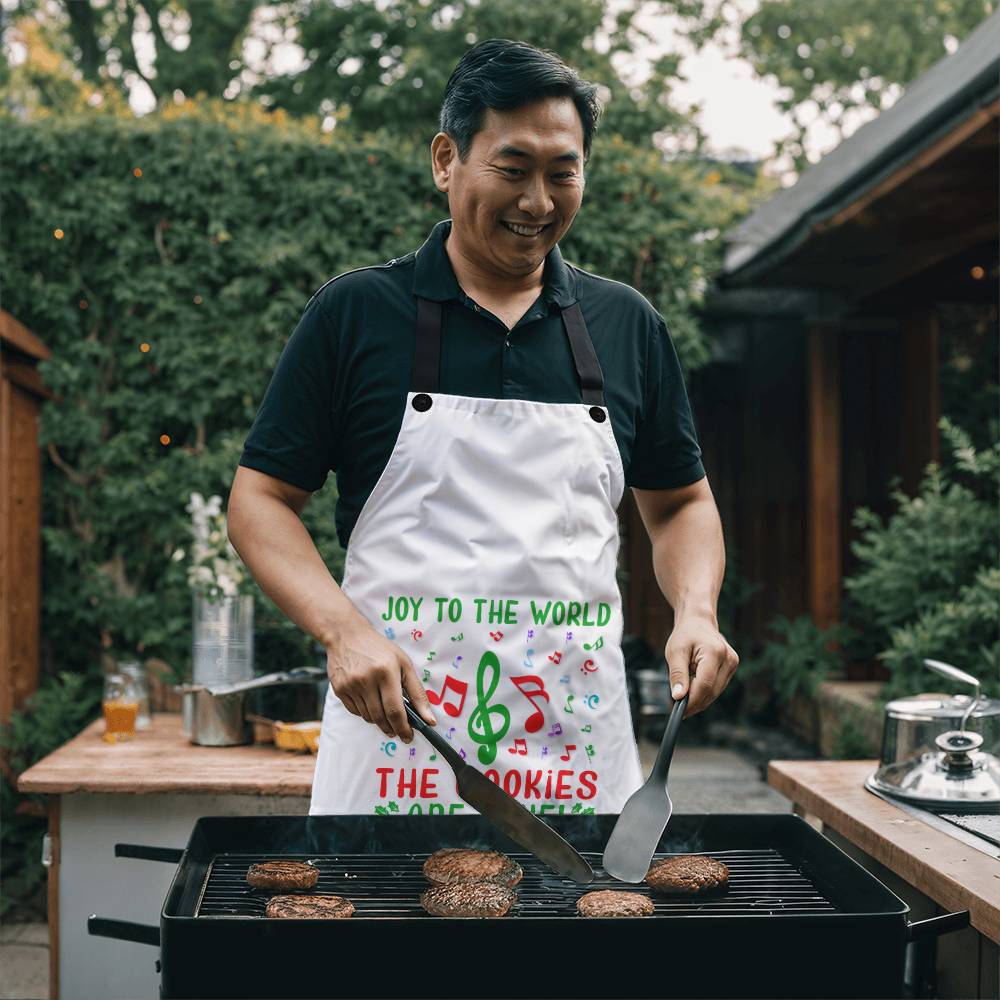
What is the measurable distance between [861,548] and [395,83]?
4.62 meters

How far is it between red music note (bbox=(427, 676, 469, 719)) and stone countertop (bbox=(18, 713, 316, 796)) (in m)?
1.29

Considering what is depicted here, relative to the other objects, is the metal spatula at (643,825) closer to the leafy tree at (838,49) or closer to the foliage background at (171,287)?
the foliage background at (171,287)

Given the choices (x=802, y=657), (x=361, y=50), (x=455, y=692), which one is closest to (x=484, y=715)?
(x=455, y=692)

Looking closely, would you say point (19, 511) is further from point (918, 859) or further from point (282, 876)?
point (918, 859)

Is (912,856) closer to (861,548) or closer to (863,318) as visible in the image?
(861,548)

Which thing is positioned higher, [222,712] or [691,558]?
[691,558]

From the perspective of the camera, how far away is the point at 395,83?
7.98m

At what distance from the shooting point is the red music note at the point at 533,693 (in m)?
1.89

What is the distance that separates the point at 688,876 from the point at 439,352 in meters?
0.88

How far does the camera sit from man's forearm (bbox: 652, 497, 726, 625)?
1900mm

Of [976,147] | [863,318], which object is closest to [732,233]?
[863,318]

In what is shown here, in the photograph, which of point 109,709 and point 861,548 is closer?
point 109,709

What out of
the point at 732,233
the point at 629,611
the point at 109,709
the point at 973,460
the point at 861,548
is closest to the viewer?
the point at 109,709

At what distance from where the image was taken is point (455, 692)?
1884mm
